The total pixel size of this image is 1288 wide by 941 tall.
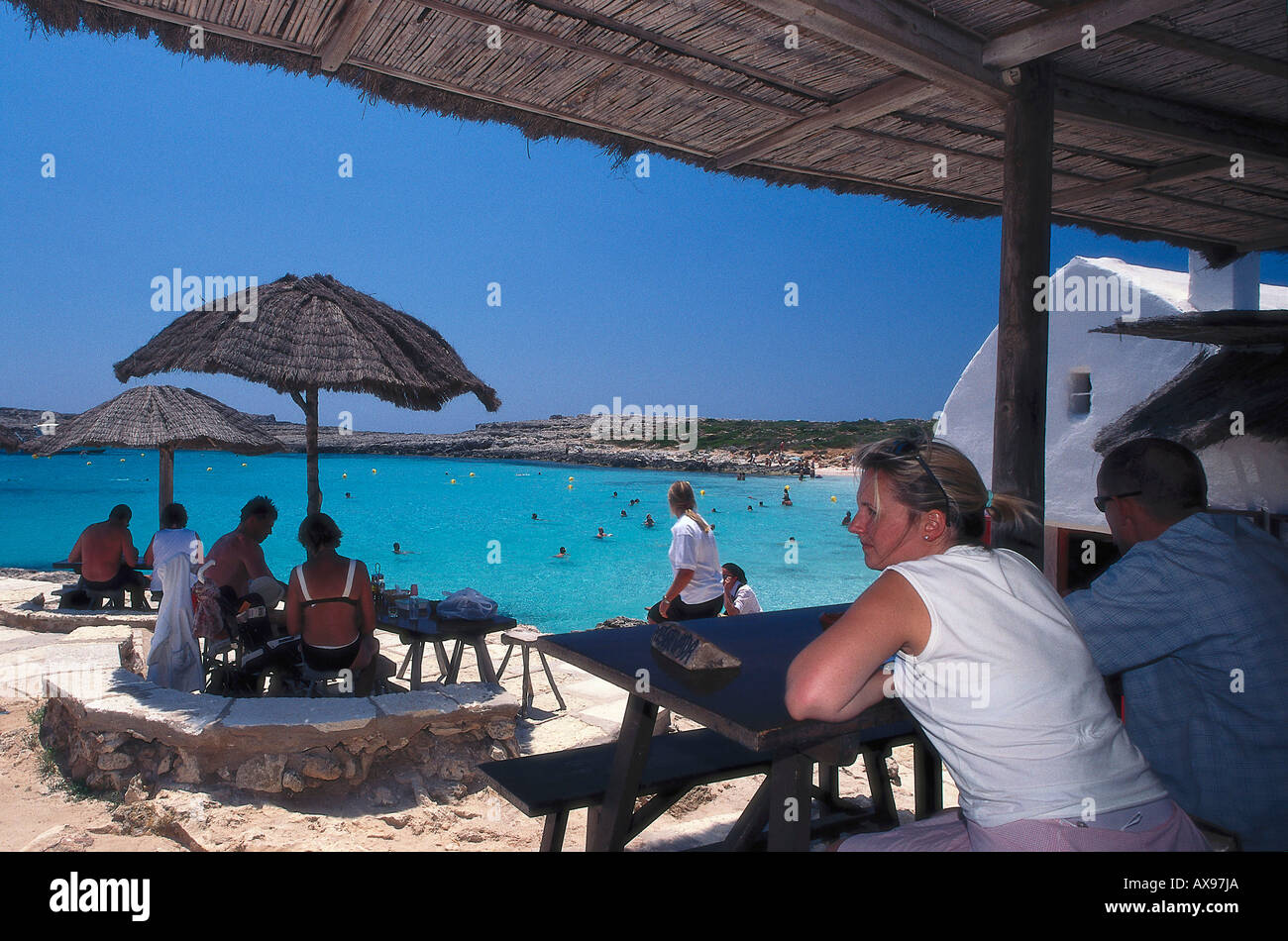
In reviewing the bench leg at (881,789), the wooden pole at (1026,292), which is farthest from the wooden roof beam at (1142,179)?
the bench leg at (881,789)

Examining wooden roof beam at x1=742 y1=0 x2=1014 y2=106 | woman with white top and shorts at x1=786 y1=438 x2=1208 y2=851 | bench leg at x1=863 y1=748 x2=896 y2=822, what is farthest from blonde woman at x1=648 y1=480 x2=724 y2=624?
woman with white top and shorts at x1=786 y1=438 x2=1208 y2=851

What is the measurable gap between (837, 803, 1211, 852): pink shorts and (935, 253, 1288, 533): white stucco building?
9524 mm

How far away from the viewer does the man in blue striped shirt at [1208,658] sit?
199cm

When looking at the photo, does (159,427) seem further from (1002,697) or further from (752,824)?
(1002,697)

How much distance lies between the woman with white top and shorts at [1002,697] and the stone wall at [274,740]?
2922 mm

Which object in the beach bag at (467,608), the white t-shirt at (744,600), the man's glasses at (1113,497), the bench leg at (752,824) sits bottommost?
the bench leg at (752,824)

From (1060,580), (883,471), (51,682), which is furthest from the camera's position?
(1060,580)

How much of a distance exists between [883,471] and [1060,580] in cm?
612

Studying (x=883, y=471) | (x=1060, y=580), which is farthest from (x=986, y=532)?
(x=1060, y=580)

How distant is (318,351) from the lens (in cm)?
563

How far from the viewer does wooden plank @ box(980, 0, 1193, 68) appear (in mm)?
2965
